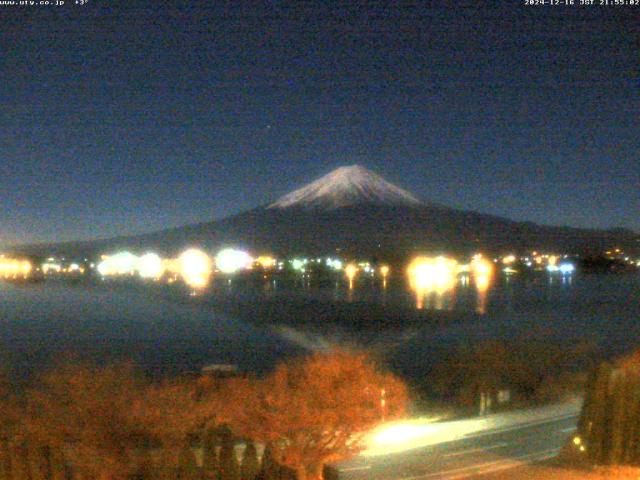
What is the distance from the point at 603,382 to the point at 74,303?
1053 inches

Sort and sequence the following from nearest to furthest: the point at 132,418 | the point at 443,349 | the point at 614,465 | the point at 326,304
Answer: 1. the point at 614,465
2. the point at 132,418
3. the point at 443,349
4. the point at 326,304

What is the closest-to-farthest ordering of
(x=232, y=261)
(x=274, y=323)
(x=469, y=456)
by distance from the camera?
1. (x=469, y=456)
2. (x=274, y=323)
3. (x=232, y=261)

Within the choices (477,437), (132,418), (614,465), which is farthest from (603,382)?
(132,418)

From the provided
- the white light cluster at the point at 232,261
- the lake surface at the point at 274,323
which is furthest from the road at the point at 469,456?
the white light cluster at the point at 232,261

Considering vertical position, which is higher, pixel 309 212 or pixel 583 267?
pixel 309 212

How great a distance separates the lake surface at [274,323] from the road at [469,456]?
6.32 meters

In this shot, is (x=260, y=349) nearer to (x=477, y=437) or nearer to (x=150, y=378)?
(x=150, y=378)

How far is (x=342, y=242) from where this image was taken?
214 feet

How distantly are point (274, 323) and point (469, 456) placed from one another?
1690 cm

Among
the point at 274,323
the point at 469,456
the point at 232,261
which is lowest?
the point at 469,456

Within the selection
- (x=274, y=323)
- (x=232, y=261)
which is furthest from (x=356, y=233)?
(x=274, y=323)

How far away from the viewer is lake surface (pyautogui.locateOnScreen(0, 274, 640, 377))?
19.1 meters

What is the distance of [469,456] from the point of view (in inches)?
327

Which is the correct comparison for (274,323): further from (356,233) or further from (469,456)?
(356,233)
